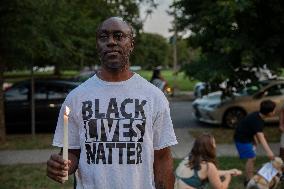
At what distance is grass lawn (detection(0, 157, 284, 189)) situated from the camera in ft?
25.1

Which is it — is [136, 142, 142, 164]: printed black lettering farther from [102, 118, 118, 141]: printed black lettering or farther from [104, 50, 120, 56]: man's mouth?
[104, 50, 120, 56]: man's mouth

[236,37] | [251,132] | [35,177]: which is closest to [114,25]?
[251,132]

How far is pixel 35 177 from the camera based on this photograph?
8250mm

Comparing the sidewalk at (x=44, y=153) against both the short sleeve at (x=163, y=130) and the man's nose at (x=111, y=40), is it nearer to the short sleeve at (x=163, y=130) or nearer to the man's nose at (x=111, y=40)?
the short sleeve at (x=163, y=130)

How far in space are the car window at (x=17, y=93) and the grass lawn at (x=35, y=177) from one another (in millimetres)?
4235

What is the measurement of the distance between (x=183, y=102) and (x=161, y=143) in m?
22.5

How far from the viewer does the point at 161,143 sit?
8.30 feet

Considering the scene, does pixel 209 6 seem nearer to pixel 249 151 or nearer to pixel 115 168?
pixel 249 151

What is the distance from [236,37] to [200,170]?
692 cm

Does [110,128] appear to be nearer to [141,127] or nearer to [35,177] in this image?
[141,127]

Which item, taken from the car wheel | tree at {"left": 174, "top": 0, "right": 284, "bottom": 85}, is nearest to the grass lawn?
tree at {"left": 174, "top": 0, "right": 284, "bottom": 85}

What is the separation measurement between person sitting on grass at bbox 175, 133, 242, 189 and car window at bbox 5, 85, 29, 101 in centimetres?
867

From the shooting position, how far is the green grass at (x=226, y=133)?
12184 mm

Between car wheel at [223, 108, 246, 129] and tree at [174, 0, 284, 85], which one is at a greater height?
tree at [174, 0, 284, 85]
